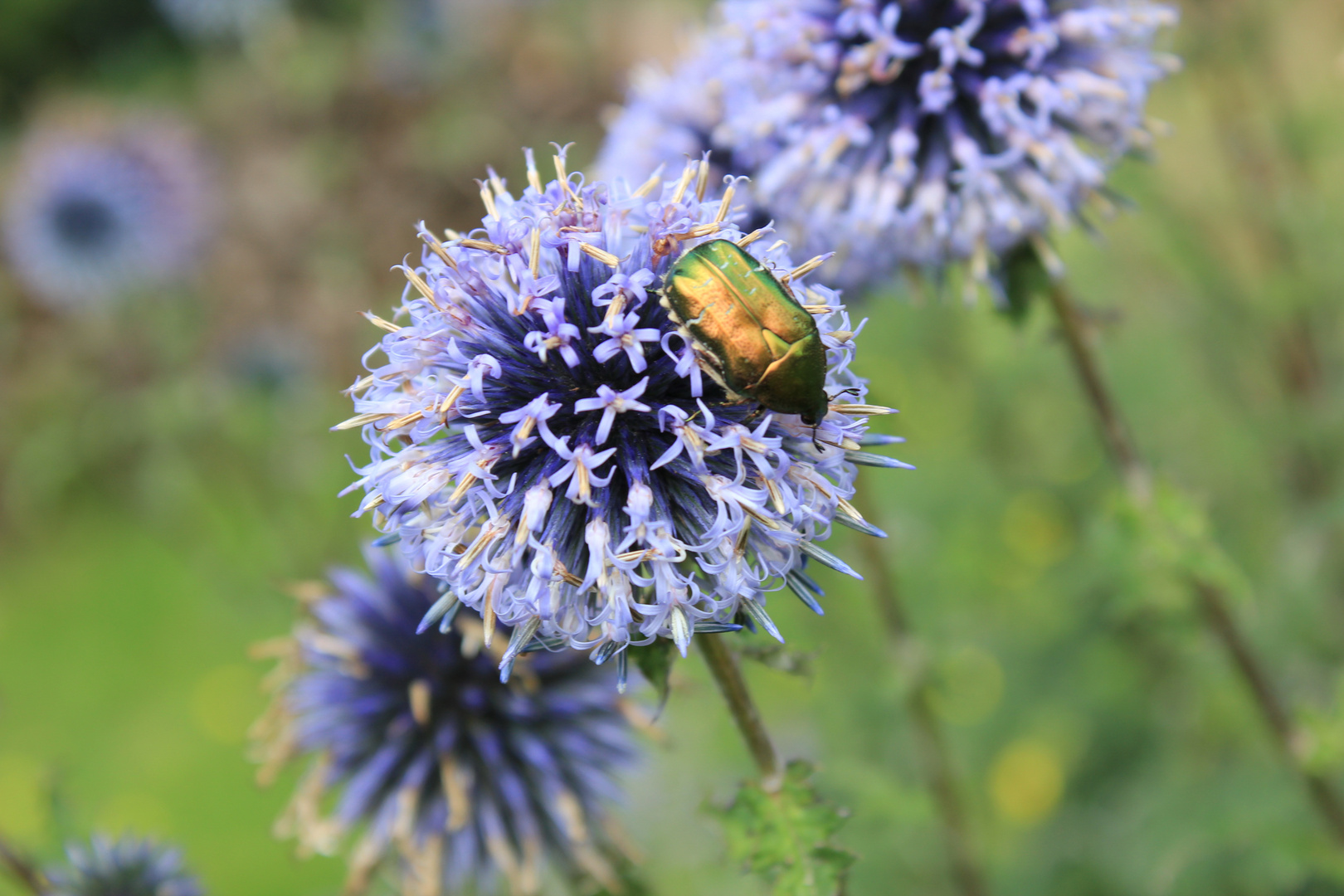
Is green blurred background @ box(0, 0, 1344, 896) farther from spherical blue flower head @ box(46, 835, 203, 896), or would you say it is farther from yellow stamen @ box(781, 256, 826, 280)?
yellow stamen @ box(781, 256, 826, 280)

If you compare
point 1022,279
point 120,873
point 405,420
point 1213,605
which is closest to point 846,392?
point 405,420

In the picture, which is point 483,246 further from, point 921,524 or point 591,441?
point 921,524

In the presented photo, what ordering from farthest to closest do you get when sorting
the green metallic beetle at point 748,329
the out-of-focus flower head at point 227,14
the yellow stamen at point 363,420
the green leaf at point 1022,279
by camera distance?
the out-of-focus flower head at point 227,14 → the green leaf at point 1022,279 → the yellow stamen at point 363,420 → the green metallic beetle at point 748,329

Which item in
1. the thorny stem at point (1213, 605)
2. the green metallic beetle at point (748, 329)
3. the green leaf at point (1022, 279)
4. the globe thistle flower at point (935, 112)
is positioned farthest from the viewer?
the thorny stem at point (1213, 605)

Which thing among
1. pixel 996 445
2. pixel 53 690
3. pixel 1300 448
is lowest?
pixel 1300 448

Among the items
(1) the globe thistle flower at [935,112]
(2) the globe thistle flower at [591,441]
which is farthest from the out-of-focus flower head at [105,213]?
(2) the globe thistle flower at [591,441]

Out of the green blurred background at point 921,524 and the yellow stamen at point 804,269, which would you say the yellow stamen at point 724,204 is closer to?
the yellow stamen at point 804,269

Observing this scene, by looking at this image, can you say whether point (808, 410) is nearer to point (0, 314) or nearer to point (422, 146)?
point (422, 146)

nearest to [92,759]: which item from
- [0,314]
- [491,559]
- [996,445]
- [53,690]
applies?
[53,690]
